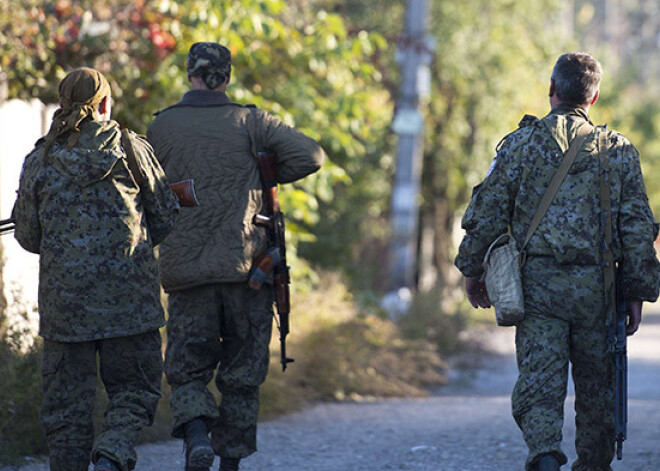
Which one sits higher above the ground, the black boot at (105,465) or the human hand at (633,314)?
the human hand at (633,314)

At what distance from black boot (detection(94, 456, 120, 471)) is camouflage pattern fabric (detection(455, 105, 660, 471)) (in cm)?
170

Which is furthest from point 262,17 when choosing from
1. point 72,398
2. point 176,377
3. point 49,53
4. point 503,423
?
point 72,398

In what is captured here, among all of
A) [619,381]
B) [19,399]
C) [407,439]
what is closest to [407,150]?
[407,439]

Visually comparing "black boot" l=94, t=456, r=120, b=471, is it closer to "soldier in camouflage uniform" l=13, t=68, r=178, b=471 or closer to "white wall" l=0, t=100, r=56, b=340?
"soldier in camouflage uniform" l=13, t=68, r=178, b=471

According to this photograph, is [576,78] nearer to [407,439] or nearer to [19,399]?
[407,439]

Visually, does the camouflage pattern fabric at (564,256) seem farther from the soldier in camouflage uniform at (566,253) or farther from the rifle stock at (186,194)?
the rifle stock at (186,194)

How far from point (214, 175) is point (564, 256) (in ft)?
5.60

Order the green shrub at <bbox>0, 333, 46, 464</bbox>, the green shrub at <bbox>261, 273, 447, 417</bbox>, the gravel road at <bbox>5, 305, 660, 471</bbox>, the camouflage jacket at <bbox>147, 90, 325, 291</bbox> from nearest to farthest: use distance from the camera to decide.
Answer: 1. the camouflage jacket at <bbox>147, 90, 325, 291</bbox>
2. the green shrub at <bbox>0, 333, 46, 464</bbox>
3. the gravel road at <bbox>5, 305, 660, 471</bbox>
4. the green shrub at <bbox>261, 273, 447, 417</bbox>

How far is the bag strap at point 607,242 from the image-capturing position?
490 cm

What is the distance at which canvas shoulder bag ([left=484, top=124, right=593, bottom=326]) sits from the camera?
4.84m

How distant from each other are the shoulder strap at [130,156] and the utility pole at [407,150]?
28.4 ft

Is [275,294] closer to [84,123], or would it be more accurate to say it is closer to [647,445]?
[84,123]

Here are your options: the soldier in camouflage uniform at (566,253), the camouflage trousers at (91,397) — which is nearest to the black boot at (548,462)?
the soldier in camouflage uniform at (566,253)

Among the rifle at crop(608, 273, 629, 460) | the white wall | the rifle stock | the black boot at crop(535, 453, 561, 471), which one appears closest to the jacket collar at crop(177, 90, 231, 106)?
the rifle stock
